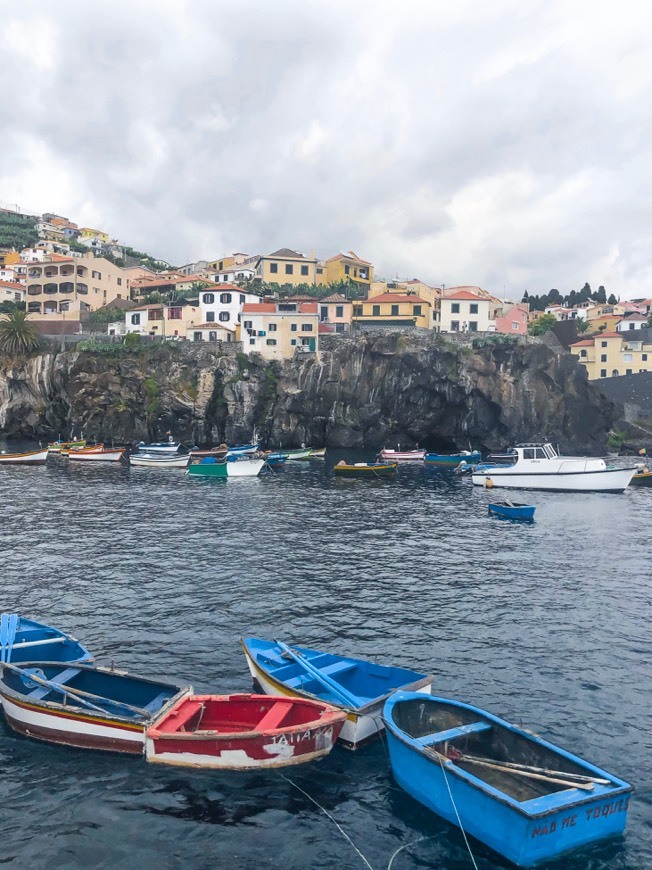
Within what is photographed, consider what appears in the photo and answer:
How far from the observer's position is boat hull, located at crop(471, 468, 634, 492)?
2373 inches

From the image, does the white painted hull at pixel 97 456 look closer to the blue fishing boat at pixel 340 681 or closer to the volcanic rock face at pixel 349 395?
the volcanic rock face at pixel 349 395

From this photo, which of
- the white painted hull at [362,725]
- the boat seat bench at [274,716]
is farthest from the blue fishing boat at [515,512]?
the boat seat bench at [274,716]

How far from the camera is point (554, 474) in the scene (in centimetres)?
6216

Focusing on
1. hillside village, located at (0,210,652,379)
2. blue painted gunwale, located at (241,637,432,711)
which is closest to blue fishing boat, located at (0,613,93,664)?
blue painted gunwale, located at (241,637,432,711)

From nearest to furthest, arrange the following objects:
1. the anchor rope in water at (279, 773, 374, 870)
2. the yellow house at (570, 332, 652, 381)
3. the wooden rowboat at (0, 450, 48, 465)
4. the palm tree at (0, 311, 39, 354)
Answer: the anchor rope in water at (279, 773, 374, 870)
the wooden rowboat at (0, 450, 48, 465)
the palm tree at (0, 311, 39, 354)
the yellow house at (570, 332, 652, 381)

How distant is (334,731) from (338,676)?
8.97 feet

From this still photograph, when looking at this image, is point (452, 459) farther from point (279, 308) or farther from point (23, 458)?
point (23, 458)

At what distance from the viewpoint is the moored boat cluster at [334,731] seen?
1159 cm

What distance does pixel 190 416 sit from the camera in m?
86.4

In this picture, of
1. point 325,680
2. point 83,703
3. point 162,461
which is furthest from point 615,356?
point 83,703

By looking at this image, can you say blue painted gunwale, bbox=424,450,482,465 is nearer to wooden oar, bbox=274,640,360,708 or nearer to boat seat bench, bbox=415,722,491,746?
wooden oar, bbox=274,640,360,708

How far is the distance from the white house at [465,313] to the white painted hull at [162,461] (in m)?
46.2

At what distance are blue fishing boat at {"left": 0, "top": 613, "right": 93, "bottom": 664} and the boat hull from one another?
48.9 metres

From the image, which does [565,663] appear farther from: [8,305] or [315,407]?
[8,305]
